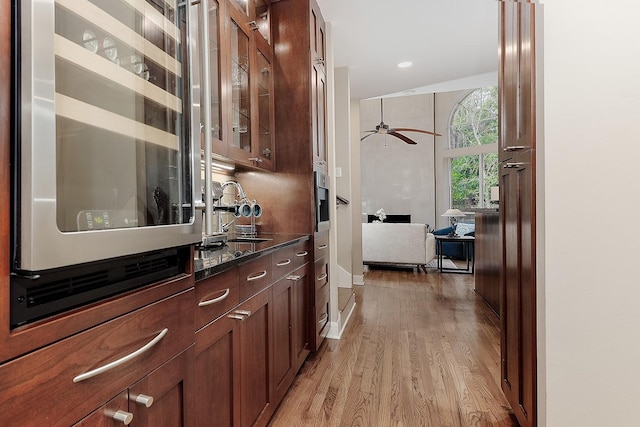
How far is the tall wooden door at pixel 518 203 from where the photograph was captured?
129 centimetres

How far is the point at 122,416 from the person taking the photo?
2.24 ft

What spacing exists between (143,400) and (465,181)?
8202mm

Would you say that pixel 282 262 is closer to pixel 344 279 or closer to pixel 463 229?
pixel 344 279

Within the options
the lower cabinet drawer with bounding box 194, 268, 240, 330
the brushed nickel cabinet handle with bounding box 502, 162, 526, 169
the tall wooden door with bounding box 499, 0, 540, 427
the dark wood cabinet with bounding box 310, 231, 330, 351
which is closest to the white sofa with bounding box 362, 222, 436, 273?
the dark wood cabinet with bounding box 310, 231, 330, 351

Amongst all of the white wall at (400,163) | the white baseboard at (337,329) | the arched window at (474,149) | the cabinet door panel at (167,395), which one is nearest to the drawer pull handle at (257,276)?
the cabinet door panel at (167,395)

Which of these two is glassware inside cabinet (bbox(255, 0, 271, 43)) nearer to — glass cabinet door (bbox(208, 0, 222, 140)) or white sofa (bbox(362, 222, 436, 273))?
glass cabinet door (bbox(208, 0, 222, 140))

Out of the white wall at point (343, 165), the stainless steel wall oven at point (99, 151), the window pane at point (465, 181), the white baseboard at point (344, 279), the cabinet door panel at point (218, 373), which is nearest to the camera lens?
the stainless steel wall oven at point (99, 151)

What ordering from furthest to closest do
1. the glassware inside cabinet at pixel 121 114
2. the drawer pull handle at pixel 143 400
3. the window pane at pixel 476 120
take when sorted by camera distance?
the window pane at pixel 476 120 → the drawer pull handle at pixel 143 400 → the glassware inside cabinet at pixel 121 114

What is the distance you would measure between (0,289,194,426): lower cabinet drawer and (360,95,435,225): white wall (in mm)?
8125

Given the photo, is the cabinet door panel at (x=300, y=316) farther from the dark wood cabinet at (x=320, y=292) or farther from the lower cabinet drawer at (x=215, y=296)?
the lower cabinet drawer at (x=215, y=296)

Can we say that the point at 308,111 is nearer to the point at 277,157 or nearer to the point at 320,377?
the point at 277,157

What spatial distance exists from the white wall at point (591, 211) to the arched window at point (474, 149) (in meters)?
6.41

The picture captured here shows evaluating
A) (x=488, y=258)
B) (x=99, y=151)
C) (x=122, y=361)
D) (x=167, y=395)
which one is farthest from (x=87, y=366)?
(x=488, y=258)

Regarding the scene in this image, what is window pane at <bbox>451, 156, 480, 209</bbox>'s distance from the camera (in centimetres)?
761
